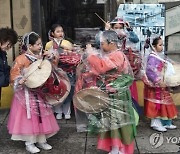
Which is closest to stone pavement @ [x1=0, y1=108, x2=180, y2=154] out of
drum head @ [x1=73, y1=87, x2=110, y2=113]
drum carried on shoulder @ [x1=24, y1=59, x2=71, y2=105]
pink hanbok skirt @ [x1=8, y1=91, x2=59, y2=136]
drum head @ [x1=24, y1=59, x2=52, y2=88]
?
pink hanbok skirt @ [x1=8, y1=91, x2=59, y2=136]

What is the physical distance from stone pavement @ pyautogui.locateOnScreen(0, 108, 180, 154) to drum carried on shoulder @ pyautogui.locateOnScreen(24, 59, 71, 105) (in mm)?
643

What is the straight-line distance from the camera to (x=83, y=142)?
507 cm

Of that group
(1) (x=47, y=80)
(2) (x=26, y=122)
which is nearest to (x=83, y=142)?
(2) (x=26, y=122)

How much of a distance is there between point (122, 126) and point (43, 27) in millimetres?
3240

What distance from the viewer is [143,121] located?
5879mm

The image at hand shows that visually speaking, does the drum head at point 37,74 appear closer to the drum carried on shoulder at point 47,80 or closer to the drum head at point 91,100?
the drum carried on shoulder at point 47,80

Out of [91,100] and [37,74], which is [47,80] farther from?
[91,100]

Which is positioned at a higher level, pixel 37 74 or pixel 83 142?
pixel 37 74

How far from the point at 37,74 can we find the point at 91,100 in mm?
712

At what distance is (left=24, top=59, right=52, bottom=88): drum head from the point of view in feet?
14.2

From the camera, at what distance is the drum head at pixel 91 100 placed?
415cm

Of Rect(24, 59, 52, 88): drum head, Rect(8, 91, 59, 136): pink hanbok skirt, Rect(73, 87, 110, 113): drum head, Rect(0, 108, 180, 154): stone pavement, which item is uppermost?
Rect(24, 59, 52, 88): drum head

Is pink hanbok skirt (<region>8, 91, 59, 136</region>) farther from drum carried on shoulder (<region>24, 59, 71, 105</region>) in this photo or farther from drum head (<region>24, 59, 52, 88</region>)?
drum head (<region>24, 59, 52, 88</region>)

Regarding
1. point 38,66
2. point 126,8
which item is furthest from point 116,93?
point 126,8
